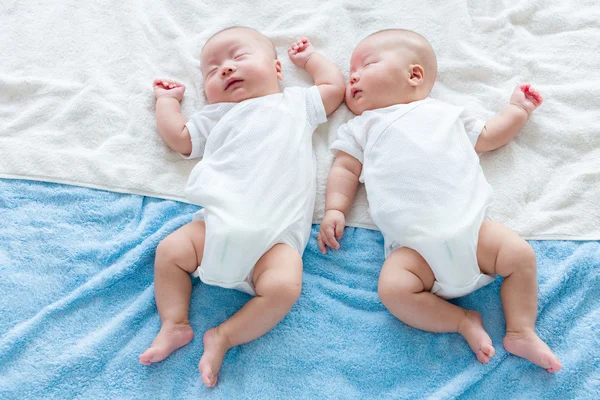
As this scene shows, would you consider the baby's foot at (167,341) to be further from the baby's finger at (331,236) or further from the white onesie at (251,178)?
the baby's finger at (331,236)

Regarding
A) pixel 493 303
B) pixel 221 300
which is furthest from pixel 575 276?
pixel 221 300

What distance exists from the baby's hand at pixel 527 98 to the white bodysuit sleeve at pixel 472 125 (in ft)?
0.42

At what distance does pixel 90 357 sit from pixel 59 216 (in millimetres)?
408

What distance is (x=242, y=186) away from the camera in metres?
1.29

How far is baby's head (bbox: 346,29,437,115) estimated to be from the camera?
4.64 ft

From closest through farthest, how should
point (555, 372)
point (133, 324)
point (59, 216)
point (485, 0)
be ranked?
1. point (555, 372)
2. point (133, 324)
3. point (59, 216)
4. point (485, 0)

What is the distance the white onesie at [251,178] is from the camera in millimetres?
1238

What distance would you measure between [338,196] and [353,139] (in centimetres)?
16

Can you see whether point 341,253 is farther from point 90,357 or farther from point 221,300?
point 90,357

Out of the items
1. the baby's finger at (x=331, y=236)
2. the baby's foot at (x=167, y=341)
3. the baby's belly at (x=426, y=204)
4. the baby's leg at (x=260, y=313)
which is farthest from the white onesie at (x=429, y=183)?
the baby's foot at (x=167, y=341)

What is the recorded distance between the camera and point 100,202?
146 cm

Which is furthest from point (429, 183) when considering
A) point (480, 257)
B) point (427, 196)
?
point (480, 257)

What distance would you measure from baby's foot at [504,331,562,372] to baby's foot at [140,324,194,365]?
2.40ft

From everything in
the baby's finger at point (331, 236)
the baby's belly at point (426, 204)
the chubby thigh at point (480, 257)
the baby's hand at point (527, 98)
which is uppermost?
the baby's hand at point (527, 98)
